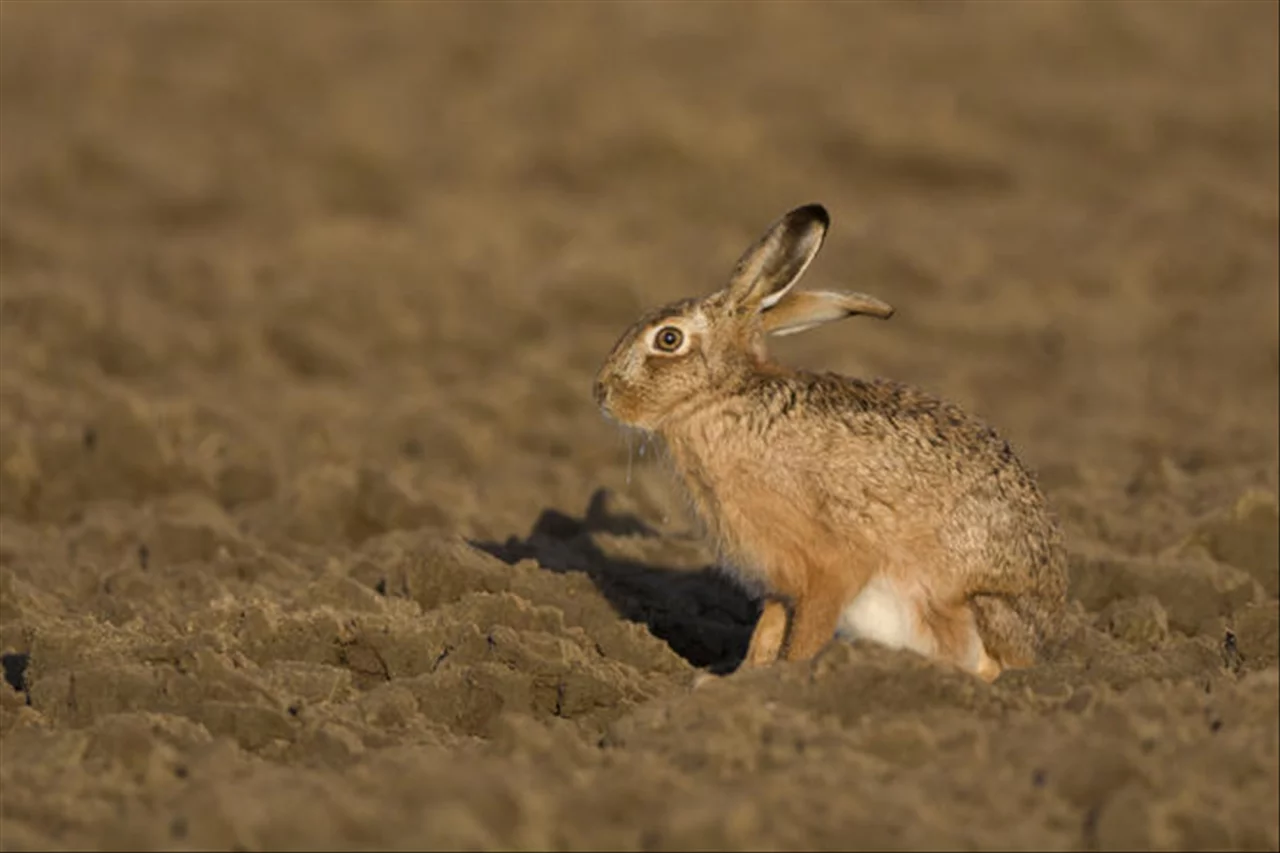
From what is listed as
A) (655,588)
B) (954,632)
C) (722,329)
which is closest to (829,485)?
(954,632)

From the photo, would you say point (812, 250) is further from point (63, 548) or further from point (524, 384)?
point (524, 384)

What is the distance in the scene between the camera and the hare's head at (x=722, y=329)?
643cm

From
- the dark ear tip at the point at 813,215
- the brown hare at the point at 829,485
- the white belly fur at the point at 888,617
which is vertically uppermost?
the dark ear tip at the point at 813,215

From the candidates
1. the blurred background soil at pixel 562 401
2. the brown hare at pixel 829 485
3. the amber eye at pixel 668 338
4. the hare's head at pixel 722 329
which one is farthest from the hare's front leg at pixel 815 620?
the amber eye at pixel 668 338

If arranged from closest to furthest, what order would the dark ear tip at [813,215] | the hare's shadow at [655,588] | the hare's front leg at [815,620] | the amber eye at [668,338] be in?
the hare's front leg at [815,620], the dark ear tip at [813,215], the amber eye at [668,338], the hare's shadow at [655,588]

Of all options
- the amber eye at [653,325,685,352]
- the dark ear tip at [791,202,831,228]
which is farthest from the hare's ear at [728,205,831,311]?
the amber eye at [653,325,685,352]

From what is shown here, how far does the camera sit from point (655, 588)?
775 centimetres

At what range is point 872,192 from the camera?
18.1 metres

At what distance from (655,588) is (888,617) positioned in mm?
1735

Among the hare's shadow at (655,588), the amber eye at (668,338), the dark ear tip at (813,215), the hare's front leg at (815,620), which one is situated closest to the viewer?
the hare's front leg at (815,620)

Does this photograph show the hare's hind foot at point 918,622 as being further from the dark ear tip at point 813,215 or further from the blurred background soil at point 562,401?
the dark ear tip at point 813,215

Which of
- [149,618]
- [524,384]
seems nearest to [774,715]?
[149,618]

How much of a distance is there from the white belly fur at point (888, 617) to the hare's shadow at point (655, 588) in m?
0.76

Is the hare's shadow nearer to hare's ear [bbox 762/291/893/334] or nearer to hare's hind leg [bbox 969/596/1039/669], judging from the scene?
hare's hind leg [bbox 969/596/1039/669]
